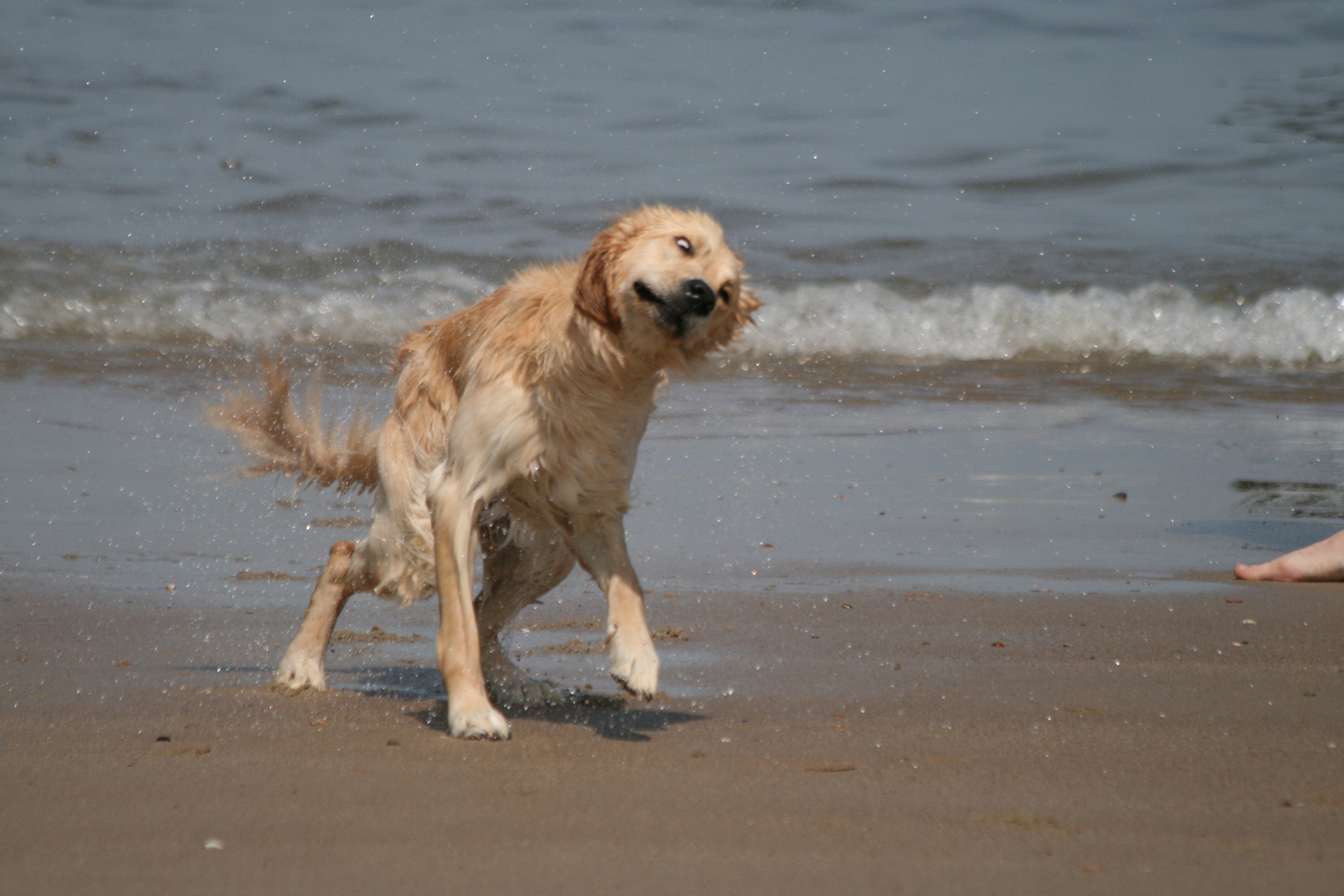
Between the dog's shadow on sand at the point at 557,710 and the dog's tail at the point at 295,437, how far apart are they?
0.73 m

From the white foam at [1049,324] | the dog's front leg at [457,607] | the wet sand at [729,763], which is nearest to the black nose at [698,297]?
the dog's front leg at [457,607]

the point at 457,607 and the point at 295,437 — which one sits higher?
the point at 295,437

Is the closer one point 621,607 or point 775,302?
point 621,607

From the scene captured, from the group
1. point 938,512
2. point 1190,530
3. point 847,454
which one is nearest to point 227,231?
point 847,454

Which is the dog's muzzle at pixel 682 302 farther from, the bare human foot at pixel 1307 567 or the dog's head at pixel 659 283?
the bare human foot at pixel 1307 567

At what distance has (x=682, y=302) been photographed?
3.43m

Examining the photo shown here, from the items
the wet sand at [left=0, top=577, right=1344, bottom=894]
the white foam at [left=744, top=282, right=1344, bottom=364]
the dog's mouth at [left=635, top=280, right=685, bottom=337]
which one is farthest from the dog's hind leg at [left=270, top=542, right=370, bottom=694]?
the white foam at [left=744, top=282, right=1344, bottom=364]

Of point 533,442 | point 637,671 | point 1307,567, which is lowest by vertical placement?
point 1307,567

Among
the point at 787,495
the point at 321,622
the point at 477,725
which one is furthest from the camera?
the point at 787,495

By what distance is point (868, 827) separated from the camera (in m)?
2.51

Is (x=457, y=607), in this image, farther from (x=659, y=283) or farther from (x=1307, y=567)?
(x=1307, y=567)

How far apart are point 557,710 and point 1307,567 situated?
3.33 m

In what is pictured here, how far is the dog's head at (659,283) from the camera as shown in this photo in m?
3.44

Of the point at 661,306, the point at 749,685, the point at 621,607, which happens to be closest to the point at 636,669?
the point at 621,607
